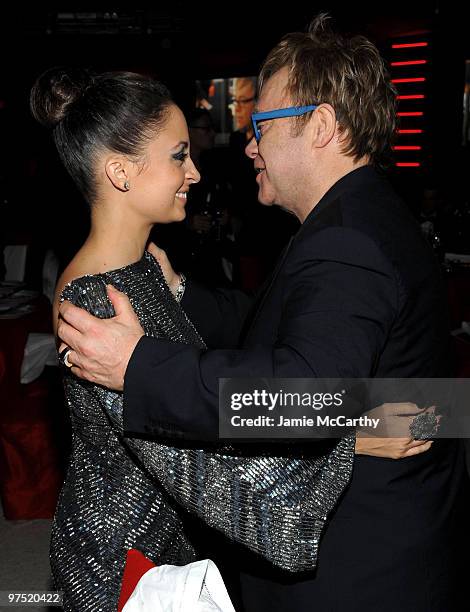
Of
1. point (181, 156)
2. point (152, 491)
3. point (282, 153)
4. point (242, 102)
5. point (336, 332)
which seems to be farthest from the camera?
point (242, 102)

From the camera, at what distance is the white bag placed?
1.01 metres

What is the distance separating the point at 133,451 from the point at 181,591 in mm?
254

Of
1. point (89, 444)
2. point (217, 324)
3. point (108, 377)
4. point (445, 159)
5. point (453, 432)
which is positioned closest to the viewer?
point (108, 377)

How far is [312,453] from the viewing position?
1175mm

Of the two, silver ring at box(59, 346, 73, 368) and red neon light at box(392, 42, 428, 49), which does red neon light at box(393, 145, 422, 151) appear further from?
silver ring at box(59, 346, 73, 368)

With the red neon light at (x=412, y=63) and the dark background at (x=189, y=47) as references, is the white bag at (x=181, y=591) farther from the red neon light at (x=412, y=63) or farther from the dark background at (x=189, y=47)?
the red neon light at (x=412, y=63)

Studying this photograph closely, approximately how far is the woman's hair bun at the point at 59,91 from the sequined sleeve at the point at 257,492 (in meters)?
0.62

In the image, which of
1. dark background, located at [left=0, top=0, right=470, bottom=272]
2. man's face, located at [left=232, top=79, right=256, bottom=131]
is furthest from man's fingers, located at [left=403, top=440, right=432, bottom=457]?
man's face, located at [left=232, top=79, right=256, bottom=131]

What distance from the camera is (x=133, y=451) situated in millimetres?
1188

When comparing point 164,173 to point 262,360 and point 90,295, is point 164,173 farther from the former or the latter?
point 262,360

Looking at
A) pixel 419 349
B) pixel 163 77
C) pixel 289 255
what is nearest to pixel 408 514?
pixel 419 349

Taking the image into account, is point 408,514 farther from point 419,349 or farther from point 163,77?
point 163,77

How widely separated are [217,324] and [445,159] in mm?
7447

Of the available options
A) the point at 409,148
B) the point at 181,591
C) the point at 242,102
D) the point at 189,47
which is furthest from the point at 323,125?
the point at 189,47
